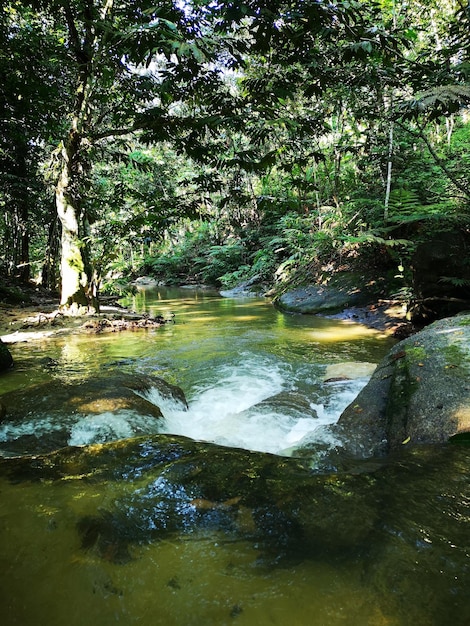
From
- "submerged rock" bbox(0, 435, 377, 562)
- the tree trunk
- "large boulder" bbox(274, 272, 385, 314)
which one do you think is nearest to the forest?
the tree trunk

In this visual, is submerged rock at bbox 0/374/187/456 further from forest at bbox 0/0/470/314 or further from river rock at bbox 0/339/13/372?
river rock at bbox 0/339/13/372

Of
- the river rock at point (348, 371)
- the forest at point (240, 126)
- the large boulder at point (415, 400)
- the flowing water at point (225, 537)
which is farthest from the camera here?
the river rock at point (348, 371)

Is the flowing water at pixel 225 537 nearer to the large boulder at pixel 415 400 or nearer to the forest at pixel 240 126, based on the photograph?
the large boulder at pixel 415 400

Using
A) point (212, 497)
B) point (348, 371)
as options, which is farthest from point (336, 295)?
point (212, 497)

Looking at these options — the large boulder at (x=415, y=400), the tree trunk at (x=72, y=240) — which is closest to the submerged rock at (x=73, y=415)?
the large boulder at (x=415, y=400)

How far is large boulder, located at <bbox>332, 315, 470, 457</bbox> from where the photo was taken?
2.77m

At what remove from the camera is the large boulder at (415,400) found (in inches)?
109

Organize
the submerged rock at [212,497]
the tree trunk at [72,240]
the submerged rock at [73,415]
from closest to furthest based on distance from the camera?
the submerged rock at [212,497], the submerged rock at [73,415], the tree trunk at [72,240]

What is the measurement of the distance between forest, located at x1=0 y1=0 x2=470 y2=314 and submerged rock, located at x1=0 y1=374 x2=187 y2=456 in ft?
6.18

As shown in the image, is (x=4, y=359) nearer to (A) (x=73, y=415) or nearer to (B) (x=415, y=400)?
(A) (x=73, y=415)

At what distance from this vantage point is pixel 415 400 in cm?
313

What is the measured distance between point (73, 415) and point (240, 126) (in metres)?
2.89

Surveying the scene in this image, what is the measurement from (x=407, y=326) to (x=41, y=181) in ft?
45.1

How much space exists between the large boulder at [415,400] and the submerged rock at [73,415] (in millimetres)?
1871
